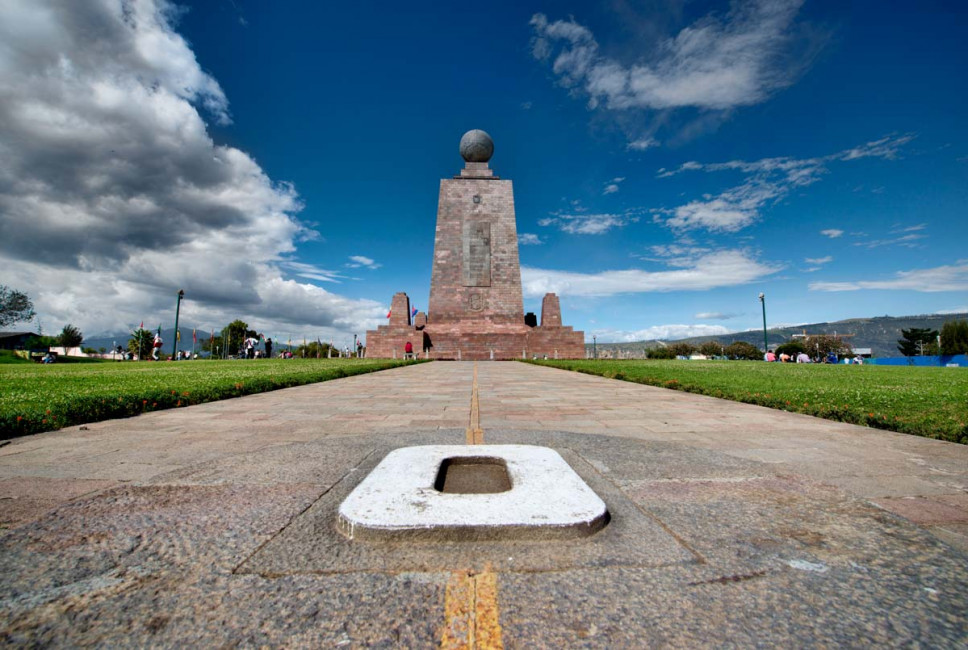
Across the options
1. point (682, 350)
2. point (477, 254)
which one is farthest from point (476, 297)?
point (682, 350)

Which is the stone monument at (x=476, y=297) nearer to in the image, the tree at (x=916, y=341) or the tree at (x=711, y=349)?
the tree at (x=711, y=349)

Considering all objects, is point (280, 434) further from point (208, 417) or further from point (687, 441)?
point (687, 441)

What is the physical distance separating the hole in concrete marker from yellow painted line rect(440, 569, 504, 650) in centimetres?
73

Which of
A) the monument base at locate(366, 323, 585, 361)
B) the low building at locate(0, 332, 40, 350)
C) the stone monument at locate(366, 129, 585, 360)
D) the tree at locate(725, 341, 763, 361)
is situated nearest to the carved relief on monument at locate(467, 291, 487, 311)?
the stone monument at locate(366, 129, 585, 360)

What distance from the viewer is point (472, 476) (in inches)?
95.2

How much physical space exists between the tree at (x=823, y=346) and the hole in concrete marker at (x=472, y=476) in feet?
199

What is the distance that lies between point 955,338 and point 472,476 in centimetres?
6943

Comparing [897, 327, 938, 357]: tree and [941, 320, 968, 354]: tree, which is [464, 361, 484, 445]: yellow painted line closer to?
[941, 320, 968, 354]: tree

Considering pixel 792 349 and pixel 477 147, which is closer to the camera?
pixel 477 147

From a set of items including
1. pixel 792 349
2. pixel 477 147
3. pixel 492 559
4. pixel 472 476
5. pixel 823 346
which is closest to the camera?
pixel 492 559

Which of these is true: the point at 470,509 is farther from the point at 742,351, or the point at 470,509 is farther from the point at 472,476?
the point at 742,351

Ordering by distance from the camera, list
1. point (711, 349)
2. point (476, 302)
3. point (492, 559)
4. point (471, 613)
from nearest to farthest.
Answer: point (471, 613) → point (492, 559) → point (476, 302) → point (711, 349)

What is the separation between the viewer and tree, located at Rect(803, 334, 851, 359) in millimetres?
50822

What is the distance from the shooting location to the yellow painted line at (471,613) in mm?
1085
